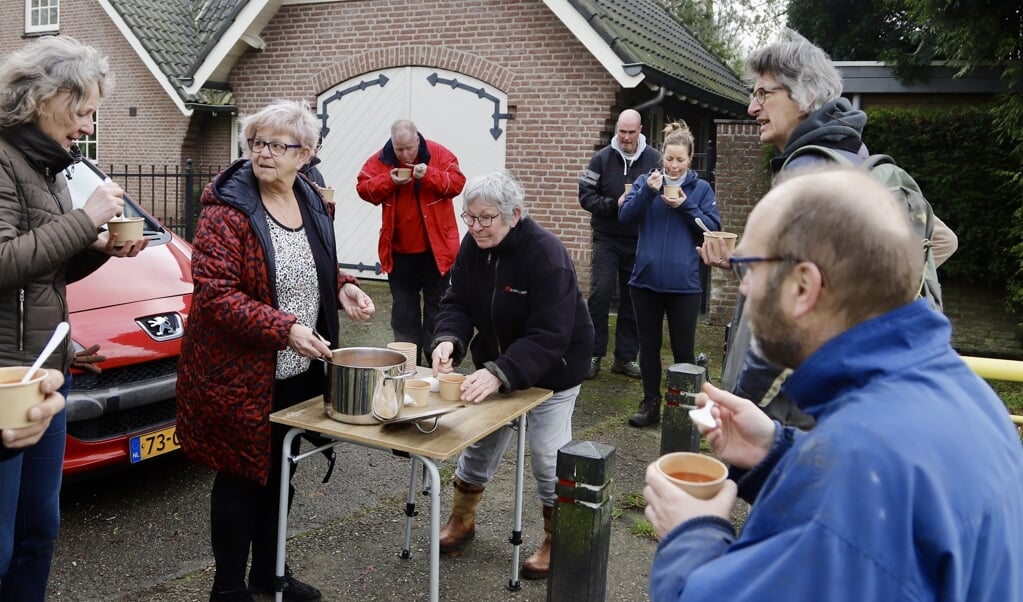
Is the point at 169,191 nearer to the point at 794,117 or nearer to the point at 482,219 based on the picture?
the point at 482,219

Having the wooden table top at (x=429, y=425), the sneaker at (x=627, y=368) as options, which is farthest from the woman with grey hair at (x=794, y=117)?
the sneaker at (x=627, y=368)

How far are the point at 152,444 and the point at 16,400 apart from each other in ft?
7.24

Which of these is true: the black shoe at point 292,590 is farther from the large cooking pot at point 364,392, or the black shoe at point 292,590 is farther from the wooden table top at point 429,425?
the large cooking pot at point 364,392

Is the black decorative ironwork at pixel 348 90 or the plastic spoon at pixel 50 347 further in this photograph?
the black decorative ironwork at pixel 348 90

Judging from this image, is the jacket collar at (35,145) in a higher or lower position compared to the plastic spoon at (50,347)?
higher

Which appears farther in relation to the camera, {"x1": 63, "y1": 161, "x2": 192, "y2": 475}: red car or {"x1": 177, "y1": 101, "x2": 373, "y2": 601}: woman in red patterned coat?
{"x1": 63, "y1": 161, "x2": 192, "y2": 475}: red car

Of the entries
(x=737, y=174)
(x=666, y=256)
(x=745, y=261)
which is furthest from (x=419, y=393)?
(x=737, y=174)

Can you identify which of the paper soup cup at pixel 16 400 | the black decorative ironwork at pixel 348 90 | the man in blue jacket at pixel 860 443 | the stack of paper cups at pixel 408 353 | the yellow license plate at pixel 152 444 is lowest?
the yellow license plate at pixel 152 444

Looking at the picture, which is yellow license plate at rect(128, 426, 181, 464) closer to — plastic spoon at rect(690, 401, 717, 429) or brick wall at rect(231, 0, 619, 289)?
plastic spoon at rect(690, 401, 717, 429)

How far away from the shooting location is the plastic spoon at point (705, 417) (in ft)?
6.23

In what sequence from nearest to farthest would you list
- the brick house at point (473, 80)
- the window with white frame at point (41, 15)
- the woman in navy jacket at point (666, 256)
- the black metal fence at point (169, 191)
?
the woman in navy jacket at point (666, 256) → the brick house at point (473, 80) → the black metal fence at point (169, 191) → the window with white frame at point (41, 15)

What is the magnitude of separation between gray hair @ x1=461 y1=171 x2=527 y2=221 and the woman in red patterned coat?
24.6 inches

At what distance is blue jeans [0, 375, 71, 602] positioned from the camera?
2.74m

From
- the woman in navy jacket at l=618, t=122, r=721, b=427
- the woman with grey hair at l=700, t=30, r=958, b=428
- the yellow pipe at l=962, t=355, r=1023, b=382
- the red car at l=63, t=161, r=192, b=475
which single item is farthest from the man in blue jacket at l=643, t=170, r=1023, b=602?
the woman in navy jacket at l=618, t=122, r=721, b=427
